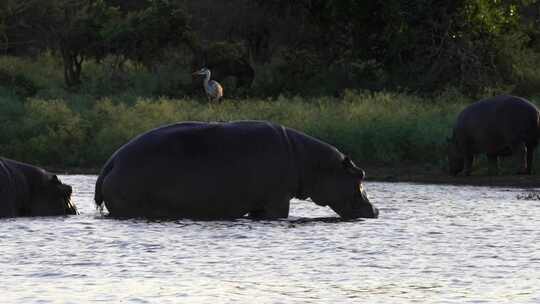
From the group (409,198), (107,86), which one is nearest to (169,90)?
(107,86)

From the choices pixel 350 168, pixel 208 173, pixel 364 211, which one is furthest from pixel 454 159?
pixel 208 173

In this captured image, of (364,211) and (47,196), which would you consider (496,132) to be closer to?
(364,211)

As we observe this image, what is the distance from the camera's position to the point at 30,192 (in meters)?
12.5

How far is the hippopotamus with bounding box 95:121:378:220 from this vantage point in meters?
12.0

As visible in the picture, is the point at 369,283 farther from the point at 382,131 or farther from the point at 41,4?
the point at 41,4

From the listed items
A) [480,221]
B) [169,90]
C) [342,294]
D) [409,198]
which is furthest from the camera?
[169,90]

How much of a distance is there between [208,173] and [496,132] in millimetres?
7738

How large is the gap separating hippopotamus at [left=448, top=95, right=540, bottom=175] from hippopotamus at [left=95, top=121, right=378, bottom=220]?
696 cm

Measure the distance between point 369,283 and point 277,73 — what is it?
2193 centimetres

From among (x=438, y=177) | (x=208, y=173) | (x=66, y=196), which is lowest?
(x=438, y=177)

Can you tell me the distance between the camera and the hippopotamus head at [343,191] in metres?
12.6

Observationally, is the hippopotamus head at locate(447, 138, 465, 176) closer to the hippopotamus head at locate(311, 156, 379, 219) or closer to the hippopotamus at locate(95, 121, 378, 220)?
the hippopotamus head at locate(311, 156, 379, 219)

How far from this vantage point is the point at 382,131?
20453 mm

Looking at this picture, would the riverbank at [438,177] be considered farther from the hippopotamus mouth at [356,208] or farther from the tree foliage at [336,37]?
the tree foliage at [336,37]
